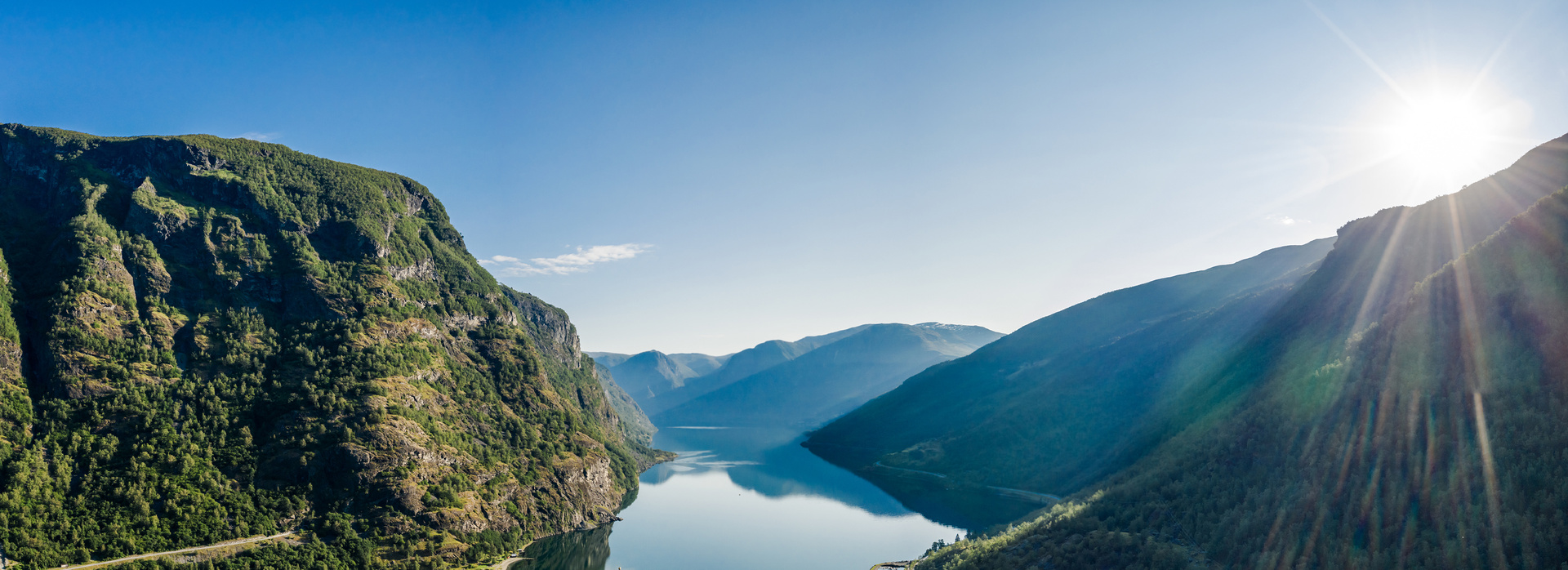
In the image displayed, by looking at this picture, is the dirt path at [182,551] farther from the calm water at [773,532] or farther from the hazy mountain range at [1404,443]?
the hazy mountain range at [1404,443]

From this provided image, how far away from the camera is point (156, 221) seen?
128 meters

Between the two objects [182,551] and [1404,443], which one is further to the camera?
[182,551]

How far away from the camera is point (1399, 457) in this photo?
A: 5131 centimetres

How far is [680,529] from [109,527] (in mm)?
93438

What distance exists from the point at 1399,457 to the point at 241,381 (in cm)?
16128

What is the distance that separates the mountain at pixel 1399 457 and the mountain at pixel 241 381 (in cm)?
9216

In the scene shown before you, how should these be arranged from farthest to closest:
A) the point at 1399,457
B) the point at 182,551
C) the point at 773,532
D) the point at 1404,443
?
the point at 773,532 < the point at 182,551 < the point at 1404,443 < the point at 1399,457

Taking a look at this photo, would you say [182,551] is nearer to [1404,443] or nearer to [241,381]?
[241,381]

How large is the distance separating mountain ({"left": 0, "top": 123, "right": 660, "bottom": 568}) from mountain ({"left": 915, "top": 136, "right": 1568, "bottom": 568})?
3628 inches

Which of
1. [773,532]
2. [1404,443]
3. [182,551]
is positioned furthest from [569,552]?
[1404,443]

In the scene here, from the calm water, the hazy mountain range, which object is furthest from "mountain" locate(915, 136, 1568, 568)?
the calm water

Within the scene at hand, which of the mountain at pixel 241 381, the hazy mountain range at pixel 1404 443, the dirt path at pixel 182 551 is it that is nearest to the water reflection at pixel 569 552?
the mountain at pixel 241 381

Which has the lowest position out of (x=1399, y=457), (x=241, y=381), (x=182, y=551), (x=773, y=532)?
(x=773, y=532)

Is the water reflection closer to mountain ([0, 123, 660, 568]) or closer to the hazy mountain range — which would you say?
mountain ([0, 123, 660, 568])
